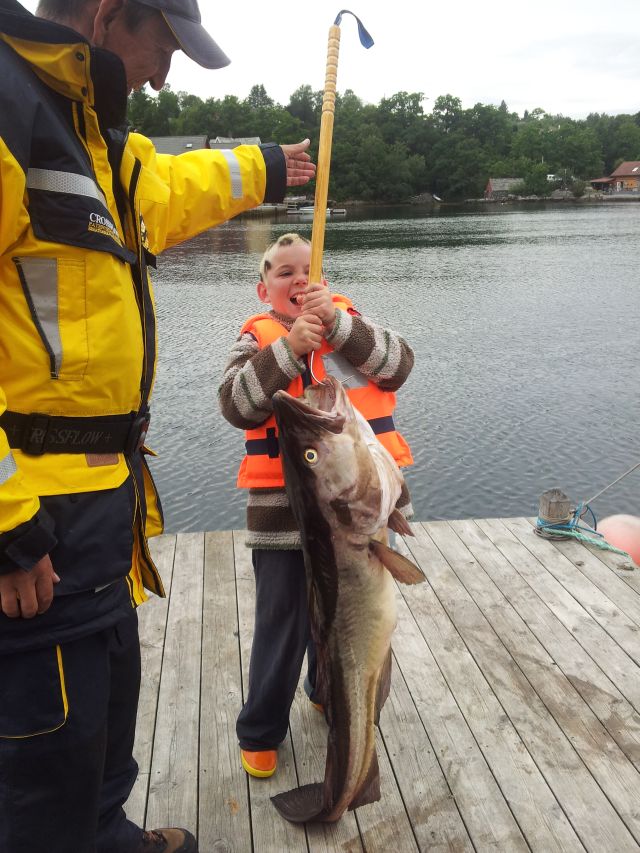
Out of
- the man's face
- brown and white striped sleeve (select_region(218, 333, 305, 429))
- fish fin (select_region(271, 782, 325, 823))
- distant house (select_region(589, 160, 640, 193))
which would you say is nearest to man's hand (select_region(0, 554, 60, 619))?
brown and white striped sleeve (select_region(218, 333, 305, 429))

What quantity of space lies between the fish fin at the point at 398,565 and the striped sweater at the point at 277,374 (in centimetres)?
60

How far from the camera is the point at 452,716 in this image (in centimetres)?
→ 328

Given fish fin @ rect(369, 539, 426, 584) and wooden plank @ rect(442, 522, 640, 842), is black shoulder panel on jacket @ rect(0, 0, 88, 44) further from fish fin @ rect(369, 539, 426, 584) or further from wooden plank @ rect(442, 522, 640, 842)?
wooden plank @ rect(442, 522, 640, 842)

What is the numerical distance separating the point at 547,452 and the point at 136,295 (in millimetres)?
10148

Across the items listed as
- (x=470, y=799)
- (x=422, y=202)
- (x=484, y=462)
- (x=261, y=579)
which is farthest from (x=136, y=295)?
(x=422, y=202)

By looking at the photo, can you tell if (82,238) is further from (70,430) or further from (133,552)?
(133,552)

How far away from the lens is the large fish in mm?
2094

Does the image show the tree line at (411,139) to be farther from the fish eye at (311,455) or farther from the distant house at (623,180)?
the fish eye at (311,455)

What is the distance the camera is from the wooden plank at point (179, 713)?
2.83m

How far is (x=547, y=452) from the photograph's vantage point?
11.3 m

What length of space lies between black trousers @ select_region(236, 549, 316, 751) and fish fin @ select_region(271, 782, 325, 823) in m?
0.28

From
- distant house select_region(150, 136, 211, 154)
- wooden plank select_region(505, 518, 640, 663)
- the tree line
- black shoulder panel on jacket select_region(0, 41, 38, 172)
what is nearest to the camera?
black shoulder panel on jacket select_region(0, 41, 38, 172)

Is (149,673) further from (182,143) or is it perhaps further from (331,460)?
(182,143)

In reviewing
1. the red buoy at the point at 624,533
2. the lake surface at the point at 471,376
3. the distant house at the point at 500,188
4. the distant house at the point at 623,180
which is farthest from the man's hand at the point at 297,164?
the distant house at the point at 623,180
